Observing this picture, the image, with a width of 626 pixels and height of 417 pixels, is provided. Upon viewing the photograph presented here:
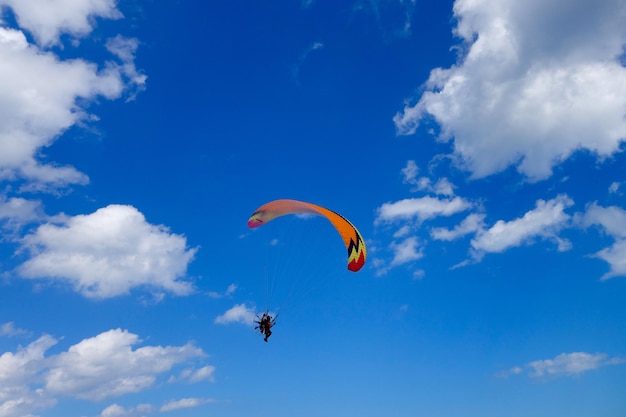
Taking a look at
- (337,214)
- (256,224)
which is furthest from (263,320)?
(337,214)

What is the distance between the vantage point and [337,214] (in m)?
38.7

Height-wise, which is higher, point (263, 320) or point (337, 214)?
point (337, 214)

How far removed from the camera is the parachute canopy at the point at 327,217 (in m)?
37.3

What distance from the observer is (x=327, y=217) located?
128 ft

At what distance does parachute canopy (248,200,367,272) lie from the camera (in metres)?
37.3

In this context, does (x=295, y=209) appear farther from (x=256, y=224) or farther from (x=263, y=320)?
(x=263, y=320)

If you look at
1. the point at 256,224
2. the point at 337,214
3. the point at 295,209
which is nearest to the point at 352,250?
the point at 337,214

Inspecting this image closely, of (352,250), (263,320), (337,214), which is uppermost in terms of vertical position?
(337,214)

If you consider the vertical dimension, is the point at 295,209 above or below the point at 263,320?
above

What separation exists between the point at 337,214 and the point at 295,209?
3.89 m

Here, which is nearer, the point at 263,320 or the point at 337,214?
the point at 337,214

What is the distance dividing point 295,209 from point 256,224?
3.64 metres

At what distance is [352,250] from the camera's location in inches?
1483

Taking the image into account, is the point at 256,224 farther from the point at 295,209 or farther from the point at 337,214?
the point at 337,214
